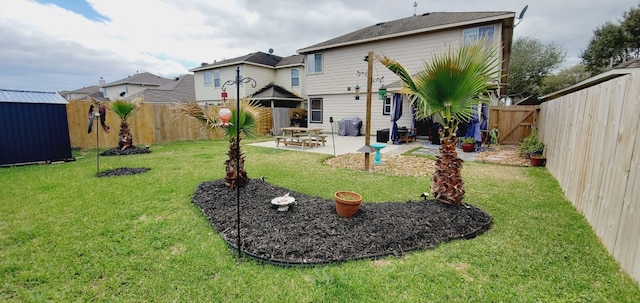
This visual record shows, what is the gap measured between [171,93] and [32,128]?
2156cm

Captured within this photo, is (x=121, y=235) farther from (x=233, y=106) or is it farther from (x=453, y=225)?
(x=453, y=225)

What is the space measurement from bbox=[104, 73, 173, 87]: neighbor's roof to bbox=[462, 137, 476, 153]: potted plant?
3417 cm

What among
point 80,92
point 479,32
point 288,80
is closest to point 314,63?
point 288,80

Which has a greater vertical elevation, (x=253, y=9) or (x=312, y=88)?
(x=253, y=9)

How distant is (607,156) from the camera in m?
2.92

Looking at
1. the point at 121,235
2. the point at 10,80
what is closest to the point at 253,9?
the point at 121,235

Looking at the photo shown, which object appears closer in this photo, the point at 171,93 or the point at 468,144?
the point at 468,144

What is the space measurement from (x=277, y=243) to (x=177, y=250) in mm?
1042

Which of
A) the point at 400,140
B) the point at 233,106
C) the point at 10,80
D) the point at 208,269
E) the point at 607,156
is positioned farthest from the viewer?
the point at 10,80

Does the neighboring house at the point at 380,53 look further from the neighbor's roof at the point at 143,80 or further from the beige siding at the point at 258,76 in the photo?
the neighbor's roof at the point at 143,80

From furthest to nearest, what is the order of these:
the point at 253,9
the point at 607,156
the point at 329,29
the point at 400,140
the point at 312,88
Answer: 1. the point at 329,29
2. the point at 312,88
3. the point at 253,9
4. the point at 400,140
5. the point at 607,156

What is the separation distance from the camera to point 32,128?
692 centimetres

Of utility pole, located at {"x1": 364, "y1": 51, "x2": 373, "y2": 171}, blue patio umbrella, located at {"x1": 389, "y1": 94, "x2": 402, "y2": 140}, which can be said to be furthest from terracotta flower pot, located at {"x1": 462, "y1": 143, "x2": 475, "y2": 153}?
utility pole, located at {"x1": 364, "y1": 51, "x2": 373, "y2": 171}

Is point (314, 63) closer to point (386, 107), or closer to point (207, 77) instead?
point (386, 107)
